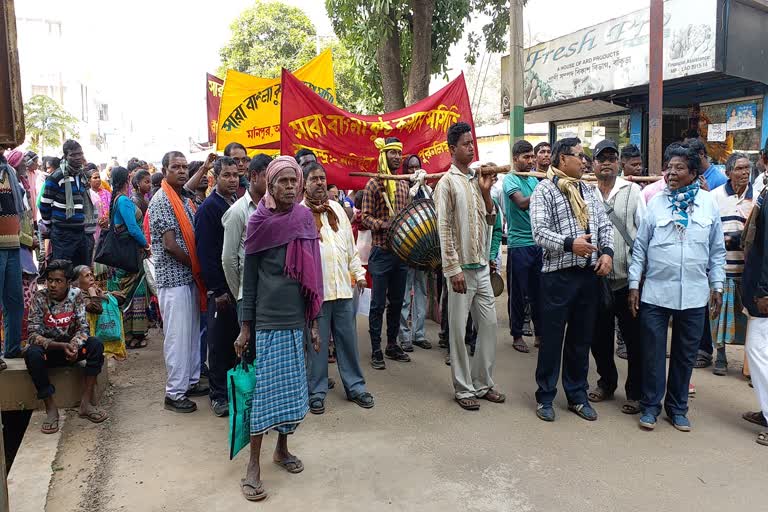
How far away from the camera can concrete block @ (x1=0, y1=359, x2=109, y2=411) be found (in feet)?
14.9

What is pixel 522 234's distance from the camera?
6.10m

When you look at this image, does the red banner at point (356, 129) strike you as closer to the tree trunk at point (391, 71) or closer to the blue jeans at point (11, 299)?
the blue jeans at point (11, 299)

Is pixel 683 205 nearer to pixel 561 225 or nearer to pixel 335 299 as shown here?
pixel 561 225

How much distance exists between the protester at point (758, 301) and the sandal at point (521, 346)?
213 cm

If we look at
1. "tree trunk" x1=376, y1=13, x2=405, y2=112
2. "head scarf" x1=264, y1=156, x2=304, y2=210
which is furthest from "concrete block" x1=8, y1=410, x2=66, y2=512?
"tree trunk" x1=376, y1=13, x2=405, y2=112

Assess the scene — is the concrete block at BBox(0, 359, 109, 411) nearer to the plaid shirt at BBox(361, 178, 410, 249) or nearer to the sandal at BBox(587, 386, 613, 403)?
the plaid shirt at BBox(361, 178, 410, 249)

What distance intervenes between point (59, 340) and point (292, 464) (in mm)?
2093

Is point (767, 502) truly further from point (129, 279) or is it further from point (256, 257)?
point (129, 279)

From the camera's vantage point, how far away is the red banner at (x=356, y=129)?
247 inches

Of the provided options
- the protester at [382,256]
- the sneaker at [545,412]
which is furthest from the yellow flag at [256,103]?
the sneaker at [545,412]

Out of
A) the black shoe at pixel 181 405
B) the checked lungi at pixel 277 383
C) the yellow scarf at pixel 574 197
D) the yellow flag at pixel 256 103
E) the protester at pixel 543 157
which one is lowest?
the black shoe at pixel 181 405

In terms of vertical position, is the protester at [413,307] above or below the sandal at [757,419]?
above

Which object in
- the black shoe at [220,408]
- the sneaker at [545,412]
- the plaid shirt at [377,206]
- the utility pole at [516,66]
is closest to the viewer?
the sneaker at [545,412]

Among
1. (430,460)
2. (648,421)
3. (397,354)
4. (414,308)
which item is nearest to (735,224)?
(648,421)
